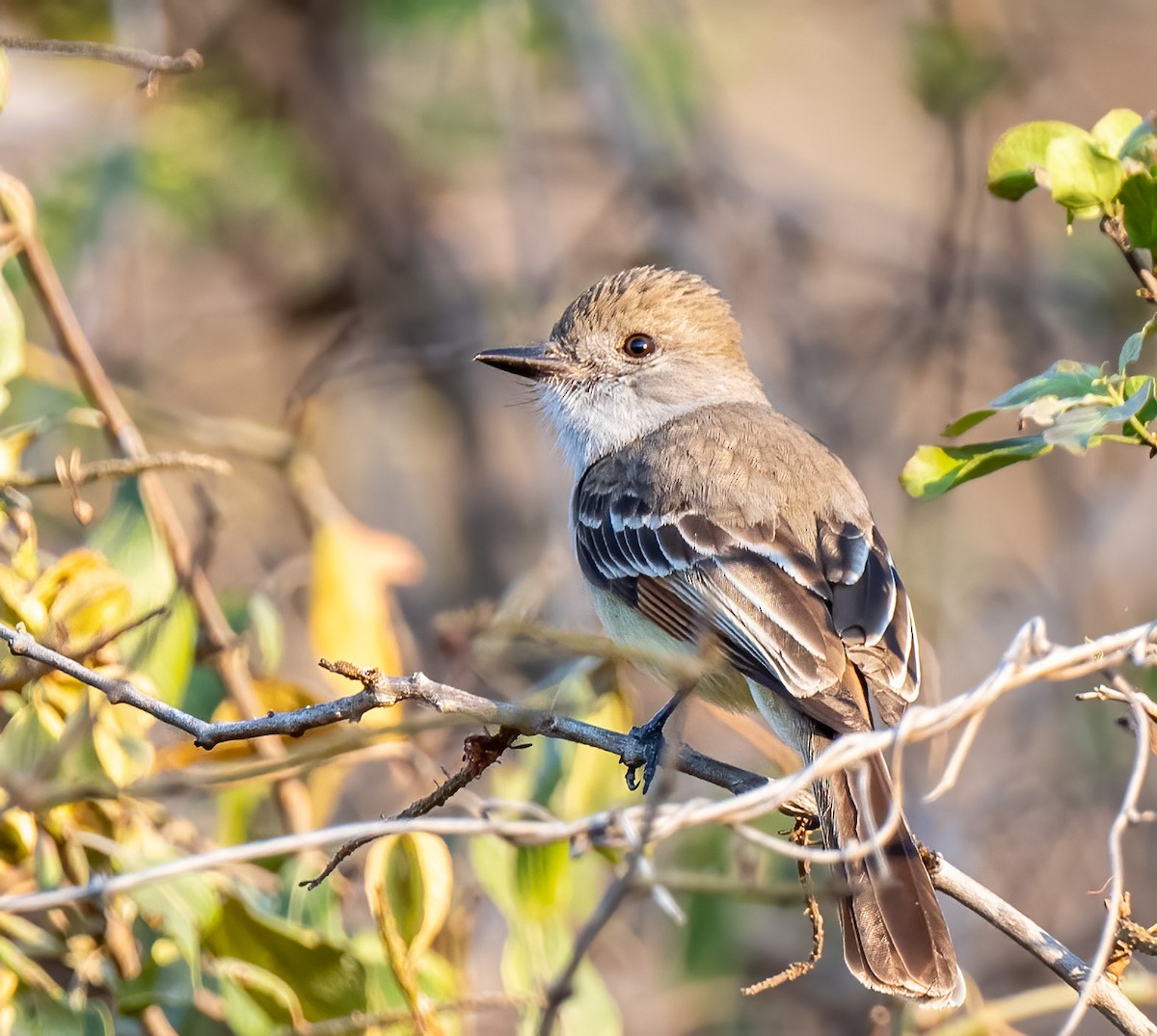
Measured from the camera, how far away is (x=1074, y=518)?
269 inches

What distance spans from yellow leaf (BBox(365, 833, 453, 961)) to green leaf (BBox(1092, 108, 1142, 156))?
1.91m

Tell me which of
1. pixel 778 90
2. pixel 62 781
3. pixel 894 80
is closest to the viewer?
pixel 62 781

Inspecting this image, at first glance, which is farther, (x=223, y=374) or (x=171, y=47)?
(x=223, y=374)

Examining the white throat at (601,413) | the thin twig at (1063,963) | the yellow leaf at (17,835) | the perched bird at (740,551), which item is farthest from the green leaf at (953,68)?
the yellow leaf at (17,835)

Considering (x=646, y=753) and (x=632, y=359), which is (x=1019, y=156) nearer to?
(x=646, y=753)

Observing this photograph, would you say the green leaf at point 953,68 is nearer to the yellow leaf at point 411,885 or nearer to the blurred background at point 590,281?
the blurred background at point 590,281

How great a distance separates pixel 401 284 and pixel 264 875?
13.0 feet

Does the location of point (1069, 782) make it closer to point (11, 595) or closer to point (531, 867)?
point (531, 867)

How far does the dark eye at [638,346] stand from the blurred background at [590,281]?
3.67ft

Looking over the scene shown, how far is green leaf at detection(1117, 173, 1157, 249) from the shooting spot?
8.91 ft

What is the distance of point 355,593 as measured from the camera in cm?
397

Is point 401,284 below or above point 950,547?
above

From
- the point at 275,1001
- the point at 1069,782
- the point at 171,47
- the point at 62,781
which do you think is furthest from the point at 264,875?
the point at 171,47

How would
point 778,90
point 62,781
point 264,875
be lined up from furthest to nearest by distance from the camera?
point 778,90
point 264,875
point 62,781
